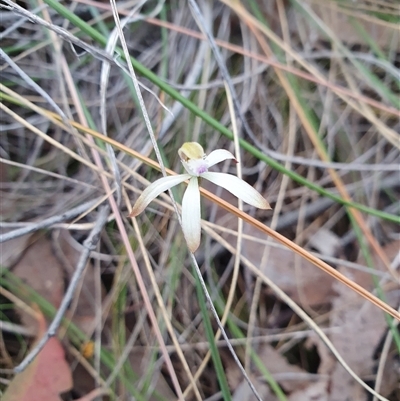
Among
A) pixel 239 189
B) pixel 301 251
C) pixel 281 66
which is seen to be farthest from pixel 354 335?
pixel 281 66

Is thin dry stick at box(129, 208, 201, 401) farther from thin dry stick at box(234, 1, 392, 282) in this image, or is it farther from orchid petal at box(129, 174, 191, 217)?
thin dry stick at box(234, 1, 392, 282)

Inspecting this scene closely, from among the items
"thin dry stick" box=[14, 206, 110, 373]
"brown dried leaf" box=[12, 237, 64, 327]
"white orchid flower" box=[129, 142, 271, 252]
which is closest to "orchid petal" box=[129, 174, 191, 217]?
"white orchid flower" box=[129, 142, 271, 252]

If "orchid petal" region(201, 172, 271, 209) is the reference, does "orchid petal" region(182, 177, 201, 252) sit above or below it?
below

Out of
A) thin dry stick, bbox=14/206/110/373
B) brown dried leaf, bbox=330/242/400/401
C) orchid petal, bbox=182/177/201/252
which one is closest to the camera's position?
orchid petal, bbox=182/177/201/252

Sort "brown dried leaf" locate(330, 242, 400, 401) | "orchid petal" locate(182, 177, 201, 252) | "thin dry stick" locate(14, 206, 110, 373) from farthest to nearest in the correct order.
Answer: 1. "brown dried leaf" locate(330, 242, 400, 401)
2. "thin dry stick" locate(14, 206, 110, 373)
3. "orchid petal" locate(182, 177, 201, 252)

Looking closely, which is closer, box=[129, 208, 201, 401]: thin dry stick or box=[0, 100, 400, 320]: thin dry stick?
box=[0, 100, 400, 320]: thin dry stick

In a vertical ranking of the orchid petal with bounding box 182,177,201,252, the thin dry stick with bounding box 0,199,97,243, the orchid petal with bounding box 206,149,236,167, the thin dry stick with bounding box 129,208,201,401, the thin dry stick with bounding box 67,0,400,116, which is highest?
the thin dry stick with bounding box 67,0,400,116

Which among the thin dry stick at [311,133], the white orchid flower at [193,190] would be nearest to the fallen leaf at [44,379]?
the white orchid flower at [193,190]

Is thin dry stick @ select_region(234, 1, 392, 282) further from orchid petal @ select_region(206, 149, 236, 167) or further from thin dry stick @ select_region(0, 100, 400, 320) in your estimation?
orchid petal @ select_region(206, 149, 236, 167)

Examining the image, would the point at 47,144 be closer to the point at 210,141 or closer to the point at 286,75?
the point at 210,141
